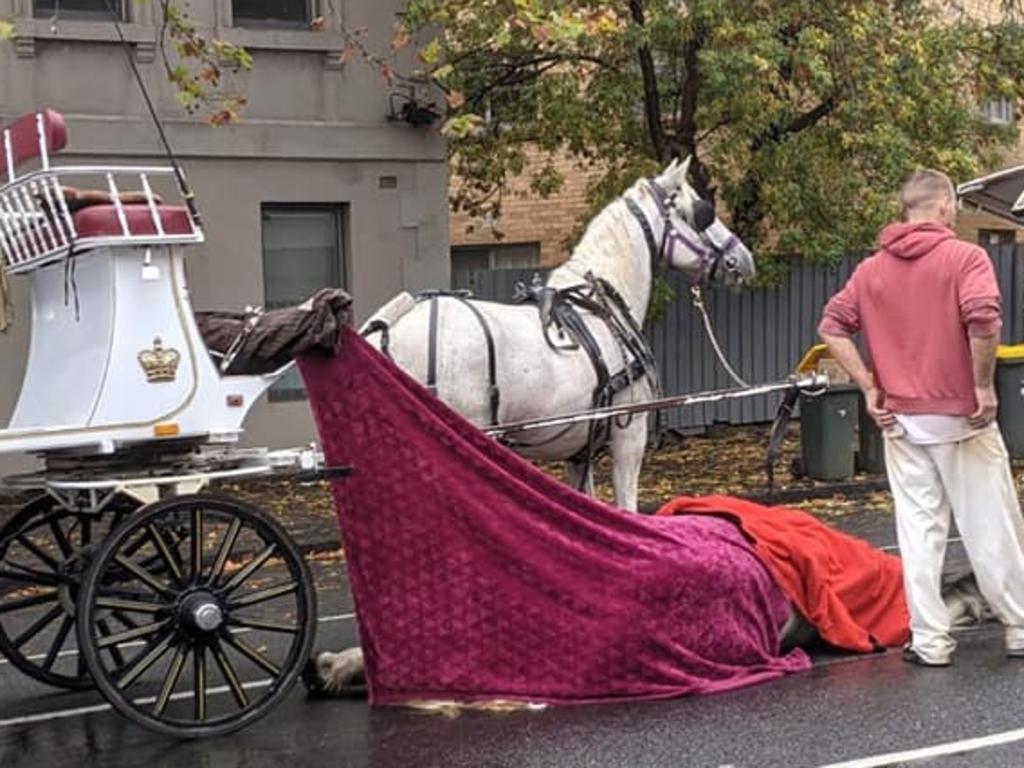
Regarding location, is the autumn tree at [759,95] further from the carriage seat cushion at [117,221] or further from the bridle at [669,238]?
the carriage seat cushion at [117,221]

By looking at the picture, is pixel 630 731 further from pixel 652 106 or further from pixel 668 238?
pixel 652 106

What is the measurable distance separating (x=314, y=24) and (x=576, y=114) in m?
3.29

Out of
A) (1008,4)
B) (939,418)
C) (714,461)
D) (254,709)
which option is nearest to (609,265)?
(939,418)

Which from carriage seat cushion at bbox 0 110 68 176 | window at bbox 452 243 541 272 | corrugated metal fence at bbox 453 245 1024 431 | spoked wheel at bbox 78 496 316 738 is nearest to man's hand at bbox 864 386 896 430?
spoked wheel at bbox 78 496 316 738

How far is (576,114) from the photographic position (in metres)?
15.7

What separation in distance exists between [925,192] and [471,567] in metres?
2.71

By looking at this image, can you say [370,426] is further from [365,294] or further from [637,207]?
[365,294]

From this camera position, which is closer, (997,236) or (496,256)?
(496,256)

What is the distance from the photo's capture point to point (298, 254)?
1567 centimetres

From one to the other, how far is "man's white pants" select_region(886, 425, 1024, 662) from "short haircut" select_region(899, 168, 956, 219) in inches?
42.0

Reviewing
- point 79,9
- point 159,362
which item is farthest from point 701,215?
point 79,9

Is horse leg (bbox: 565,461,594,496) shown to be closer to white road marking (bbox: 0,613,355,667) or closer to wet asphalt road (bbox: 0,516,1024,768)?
white road marking (bbox: 0,613,355,667)

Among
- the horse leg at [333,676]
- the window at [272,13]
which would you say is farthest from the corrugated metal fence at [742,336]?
the horse leg at [333,676]

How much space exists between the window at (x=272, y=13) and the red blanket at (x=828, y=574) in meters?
9.88
